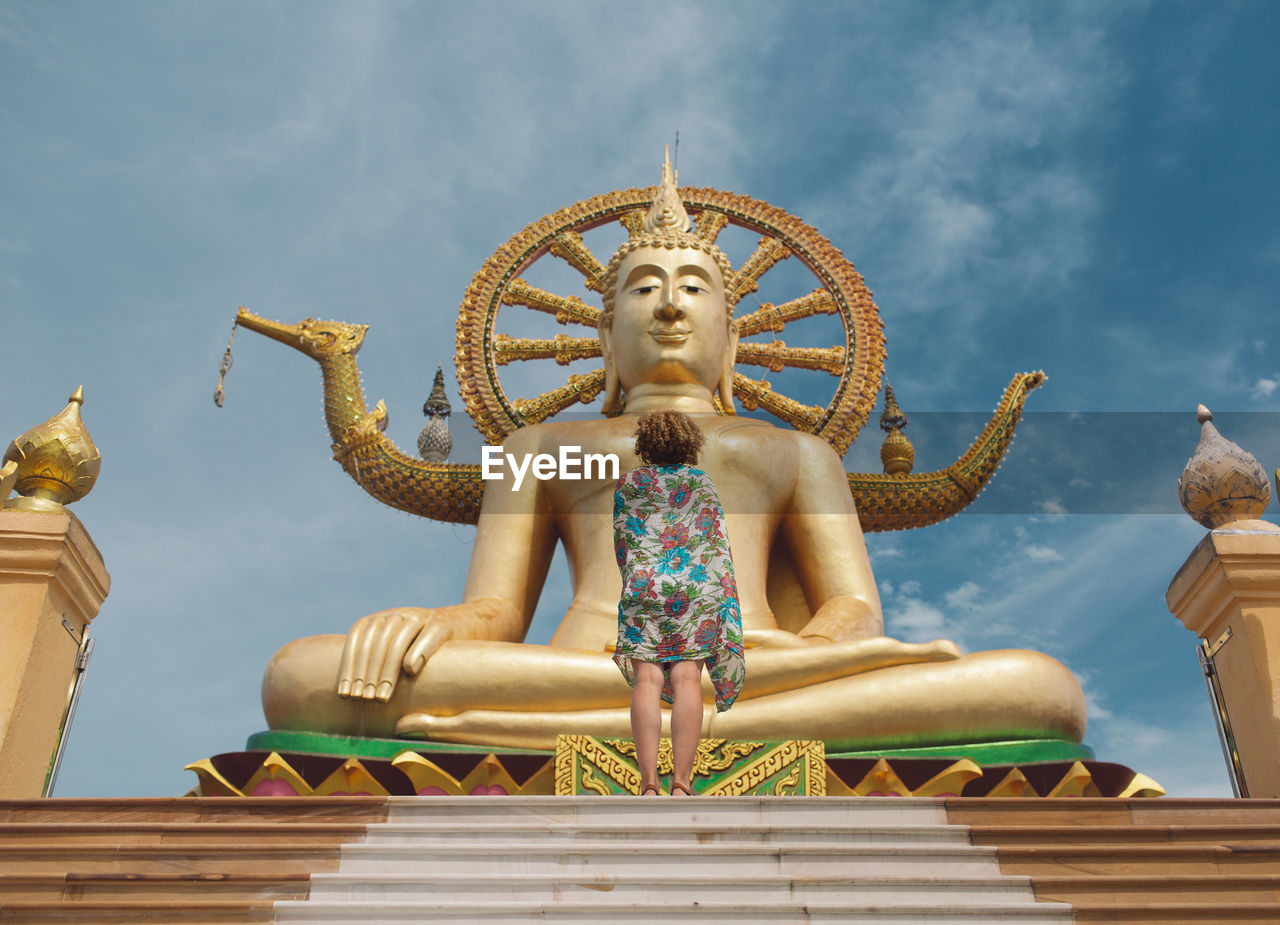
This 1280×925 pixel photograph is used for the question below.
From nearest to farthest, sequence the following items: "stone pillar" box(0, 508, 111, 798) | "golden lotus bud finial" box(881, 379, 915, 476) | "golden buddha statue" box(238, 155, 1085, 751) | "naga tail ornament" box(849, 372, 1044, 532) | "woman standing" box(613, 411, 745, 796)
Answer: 1. "woman standing" box(613, 411, 745, 796)
2. "stone pillar" box(0, 508, 111, 798)
3. "golden buddha statue" box(238, 155, 1085, 751)
4. "naga tail ornament" box(849, 372, 1044, 532)
5. "golden lotus bud finial" box(881, 379, 915, 476)

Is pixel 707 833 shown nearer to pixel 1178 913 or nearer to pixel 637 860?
pixel 637 860

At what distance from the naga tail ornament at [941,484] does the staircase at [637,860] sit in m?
4.87

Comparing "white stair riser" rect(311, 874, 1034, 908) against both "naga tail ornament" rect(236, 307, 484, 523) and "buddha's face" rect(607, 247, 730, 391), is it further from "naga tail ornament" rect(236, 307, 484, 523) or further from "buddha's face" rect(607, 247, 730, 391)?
"naga tail ornament" rect(236, 307, 484, 523)

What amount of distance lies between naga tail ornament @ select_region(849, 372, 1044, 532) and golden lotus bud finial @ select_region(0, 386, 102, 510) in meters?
4.91

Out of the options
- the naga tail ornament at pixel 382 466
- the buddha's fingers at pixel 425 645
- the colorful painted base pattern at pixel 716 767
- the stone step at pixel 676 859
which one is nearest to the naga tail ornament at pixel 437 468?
the naga tail ornament at pixel 382 466

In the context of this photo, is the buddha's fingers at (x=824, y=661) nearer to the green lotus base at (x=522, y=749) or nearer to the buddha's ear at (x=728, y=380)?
the green lotus base at (x=522, y=749)

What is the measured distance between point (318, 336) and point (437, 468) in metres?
1.33

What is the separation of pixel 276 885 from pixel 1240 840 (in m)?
2.72

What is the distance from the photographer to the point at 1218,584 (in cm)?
607

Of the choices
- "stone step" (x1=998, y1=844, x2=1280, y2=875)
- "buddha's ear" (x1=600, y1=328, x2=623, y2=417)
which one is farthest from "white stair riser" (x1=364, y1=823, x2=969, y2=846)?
"buddha's ear" (x1=600, y1=328, x2=623, y2=417)

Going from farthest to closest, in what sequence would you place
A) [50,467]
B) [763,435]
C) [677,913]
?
[763,435], [50,467], [677,913]

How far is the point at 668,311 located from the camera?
7680 mm

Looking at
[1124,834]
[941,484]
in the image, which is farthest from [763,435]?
[1124,834]

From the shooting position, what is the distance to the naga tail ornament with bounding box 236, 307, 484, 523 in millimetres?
8422
